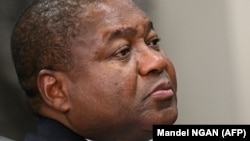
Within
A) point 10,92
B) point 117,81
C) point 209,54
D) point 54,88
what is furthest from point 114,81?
point 209,54

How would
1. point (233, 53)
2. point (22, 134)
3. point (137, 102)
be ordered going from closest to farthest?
point (137, 102), point (22, 134), point (233, 53)

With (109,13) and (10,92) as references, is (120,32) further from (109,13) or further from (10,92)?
(10,92)

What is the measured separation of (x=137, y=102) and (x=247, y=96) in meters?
0.61

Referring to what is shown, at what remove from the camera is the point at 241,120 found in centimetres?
129

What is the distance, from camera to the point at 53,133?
2.69 feet

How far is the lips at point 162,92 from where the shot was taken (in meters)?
0.78

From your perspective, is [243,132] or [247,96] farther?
[247,96]

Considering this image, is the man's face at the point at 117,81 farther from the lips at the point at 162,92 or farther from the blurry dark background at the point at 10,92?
the blurry dark background at the point at 10,92

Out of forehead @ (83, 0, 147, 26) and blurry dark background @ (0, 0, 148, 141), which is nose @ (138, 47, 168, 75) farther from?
blurry dark background @ (0, 0, 148, 141)

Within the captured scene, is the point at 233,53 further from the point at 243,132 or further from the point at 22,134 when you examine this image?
the point at 22,134

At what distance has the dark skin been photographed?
78 centimetres

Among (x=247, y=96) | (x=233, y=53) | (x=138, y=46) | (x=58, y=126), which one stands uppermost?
(x=233, y=53)

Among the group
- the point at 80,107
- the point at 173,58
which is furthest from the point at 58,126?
the point at 173,58

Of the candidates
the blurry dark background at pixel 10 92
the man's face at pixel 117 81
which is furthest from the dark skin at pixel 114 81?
the blurry dark background at pixel 10 92
